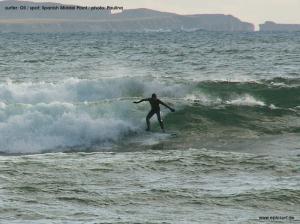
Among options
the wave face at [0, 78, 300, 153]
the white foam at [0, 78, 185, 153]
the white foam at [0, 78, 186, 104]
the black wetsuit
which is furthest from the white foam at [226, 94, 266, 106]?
the black wetsuit

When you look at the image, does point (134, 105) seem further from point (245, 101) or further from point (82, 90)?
point (245, 101)

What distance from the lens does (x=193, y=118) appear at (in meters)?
26.9

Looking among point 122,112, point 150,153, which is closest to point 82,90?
point 122,112

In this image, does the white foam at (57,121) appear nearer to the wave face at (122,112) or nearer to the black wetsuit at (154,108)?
the wave face at (122,112)

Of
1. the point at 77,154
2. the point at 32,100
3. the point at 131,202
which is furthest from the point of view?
the point at 32,100

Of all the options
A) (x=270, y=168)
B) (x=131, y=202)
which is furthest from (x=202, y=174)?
(x=131, y=202)

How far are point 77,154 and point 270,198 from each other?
700cm

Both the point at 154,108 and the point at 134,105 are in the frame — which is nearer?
the point at 154,108

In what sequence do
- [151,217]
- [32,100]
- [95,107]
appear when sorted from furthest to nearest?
[32,100] < [95,107] < [151,217]

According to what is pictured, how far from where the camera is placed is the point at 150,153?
19.6 metres

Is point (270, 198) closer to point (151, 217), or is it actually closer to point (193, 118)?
point (151, 217)

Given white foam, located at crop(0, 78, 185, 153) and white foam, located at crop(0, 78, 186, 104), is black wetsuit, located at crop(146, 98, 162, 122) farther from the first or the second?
white foam, located at crop(0, 78, 186, 104)

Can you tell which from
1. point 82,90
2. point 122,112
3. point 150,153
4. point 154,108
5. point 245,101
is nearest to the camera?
point 150,153

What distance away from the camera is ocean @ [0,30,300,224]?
536 inches
